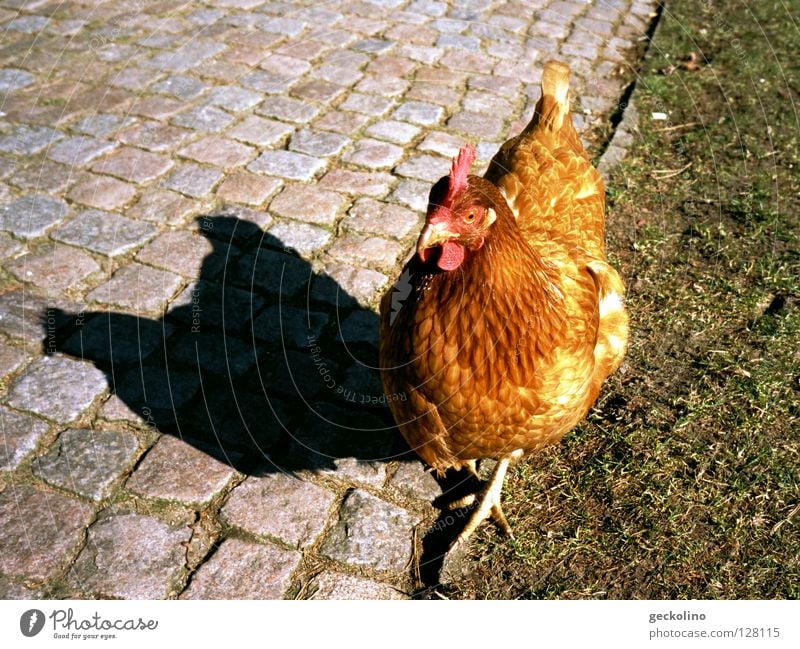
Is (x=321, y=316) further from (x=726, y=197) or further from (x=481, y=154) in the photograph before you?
(x=726, y=197)

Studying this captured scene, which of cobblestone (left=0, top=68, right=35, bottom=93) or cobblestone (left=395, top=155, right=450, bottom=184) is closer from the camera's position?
cobblestone (left=395, top=155, right=450, bottom=184)

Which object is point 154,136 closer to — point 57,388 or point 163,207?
point 163,207

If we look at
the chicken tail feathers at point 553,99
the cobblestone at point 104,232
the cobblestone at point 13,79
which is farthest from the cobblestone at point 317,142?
the cobblestone at point 13,79

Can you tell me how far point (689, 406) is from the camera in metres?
4.59

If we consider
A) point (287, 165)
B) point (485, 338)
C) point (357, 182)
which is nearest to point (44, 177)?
point (287, 165)

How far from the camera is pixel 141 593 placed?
3.45m

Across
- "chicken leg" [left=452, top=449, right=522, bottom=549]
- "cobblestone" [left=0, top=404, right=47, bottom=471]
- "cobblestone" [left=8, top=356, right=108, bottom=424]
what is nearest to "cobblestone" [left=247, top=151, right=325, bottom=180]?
"cobblestone" [left=8, top=356, right=108, bottom=424]

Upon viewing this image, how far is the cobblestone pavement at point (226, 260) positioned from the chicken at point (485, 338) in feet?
2.46

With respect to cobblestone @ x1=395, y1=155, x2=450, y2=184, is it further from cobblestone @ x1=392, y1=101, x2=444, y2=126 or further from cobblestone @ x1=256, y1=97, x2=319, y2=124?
cobblestone @ x1=256, y1=97, x2=319, y2=124

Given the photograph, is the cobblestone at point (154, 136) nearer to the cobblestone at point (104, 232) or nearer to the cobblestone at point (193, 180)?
the cobblestone at point (193, 180)

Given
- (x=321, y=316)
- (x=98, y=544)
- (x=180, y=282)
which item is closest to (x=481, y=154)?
(x=321, y=316)

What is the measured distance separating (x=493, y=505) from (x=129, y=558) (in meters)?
1.93

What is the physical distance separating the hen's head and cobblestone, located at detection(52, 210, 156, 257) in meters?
3.14

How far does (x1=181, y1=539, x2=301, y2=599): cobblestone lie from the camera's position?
3490mm
